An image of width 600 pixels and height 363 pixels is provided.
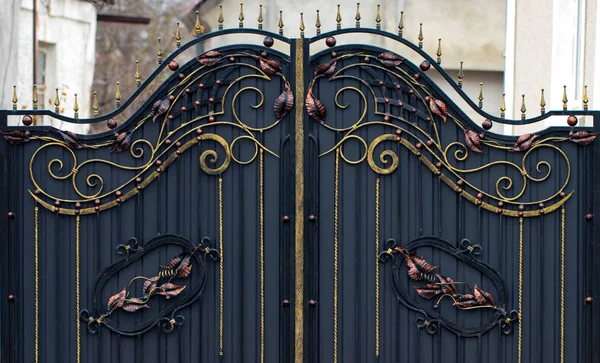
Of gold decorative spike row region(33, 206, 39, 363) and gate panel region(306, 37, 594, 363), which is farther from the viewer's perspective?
gold decorative spike row region(33, 206, 39, 363)

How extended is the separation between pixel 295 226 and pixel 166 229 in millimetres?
751

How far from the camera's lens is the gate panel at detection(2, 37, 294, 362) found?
6219 millimetres

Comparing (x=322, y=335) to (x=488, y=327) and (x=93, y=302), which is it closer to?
(x=488, y=327)

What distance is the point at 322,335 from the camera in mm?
6234

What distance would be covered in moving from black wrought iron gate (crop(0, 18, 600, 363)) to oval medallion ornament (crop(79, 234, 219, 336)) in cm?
1

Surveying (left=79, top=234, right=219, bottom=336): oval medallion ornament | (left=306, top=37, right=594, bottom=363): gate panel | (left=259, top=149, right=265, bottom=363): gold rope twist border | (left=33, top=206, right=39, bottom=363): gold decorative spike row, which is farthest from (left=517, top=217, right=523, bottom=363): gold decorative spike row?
(left=33, top=206, right=39, bottom=363): gold decorative spike row

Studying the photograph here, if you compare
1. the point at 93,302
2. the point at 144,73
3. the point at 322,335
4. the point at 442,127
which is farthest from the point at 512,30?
the point at 144,73

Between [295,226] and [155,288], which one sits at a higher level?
[295,226]

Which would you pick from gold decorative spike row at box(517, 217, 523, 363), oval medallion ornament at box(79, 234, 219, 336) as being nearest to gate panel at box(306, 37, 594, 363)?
gold decorative spike row at box(517, 217, 523, 363)

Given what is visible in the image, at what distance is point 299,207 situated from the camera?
617cm

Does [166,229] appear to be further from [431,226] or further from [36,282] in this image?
[431,226]

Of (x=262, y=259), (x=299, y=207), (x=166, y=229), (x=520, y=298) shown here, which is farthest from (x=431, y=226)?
(x=166, y=229)

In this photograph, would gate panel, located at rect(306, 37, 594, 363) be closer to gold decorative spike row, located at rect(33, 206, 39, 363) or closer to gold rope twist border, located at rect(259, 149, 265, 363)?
gold rope twist border, located at rect(259, 149, 265, 363)

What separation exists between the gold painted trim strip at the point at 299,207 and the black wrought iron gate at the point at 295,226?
0.01 m
